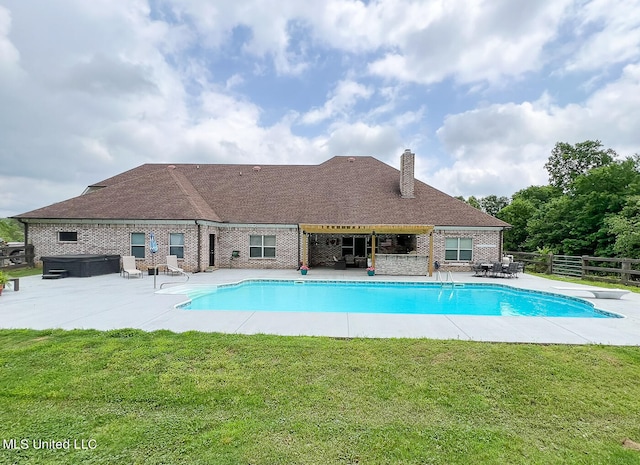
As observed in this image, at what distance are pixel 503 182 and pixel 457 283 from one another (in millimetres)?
28209

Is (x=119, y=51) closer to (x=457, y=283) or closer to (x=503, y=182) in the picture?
(x=457, y=283)

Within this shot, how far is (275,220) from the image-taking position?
18984mm

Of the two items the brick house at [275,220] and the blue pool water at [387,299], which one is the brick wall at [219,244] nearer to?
the brick house at [275,220]

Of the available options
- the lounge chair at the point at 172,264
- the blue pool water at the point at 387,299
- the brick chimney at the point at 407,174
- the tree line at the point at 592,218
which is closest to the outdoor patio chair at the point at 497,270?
the blue pool water at the point at 387,299

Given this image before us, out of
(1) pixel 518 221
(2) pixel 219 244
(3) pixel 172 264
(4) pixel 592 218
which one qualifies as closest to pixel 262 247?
(2) pixel 219 244

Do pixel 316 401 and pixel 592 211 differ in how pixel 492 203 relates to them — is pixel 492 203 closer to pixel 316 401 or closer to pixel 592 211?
pixel 592 211

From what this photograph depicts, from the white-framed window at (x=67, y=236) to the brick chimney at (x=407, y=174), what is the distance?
19312 mm

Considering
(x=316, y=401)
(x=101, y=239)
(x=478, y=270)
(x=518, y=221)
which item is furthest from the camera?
(x=518, y=221)

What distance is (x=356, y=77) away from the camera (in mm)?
19406

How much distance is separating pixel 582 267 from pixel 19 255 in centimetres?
2891

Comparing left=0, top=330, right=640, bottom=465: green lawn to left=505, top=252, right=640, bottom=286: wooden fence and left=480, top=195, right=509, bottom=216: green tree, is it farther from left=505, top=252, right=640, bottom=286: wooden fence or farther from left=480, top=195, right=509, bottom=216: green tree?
left=480, top=195, right=509, bottom=216: green tree

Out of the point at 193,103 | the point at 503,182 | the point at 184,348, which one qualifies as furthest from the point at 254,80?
the point at 503,182

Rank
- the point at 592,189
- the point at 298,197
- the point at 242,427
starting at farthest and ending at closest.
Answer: the point at 592,189, the point at 298,197, the point at 242,427

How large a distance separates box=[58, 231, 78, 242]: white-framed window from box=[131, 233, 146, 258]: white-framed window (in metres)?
3.10
